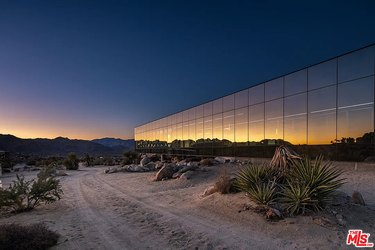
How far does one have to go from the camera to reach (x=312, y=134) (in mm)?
18562

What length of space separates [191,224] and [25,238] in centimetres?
402

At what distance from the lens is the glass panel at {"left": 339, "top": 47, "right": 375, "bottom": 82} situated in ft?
50.5

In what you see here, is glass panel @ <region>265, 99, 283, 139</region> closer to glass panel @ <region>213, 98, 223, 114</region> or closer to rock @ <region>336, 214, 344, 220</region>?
glass panel @ <region>213, 98, 223, 114</region>

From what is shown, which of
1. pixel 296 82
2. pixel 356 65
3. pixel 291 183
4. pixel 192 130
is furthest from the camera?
pixel 192 130

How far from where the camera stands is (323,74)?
18.0 metres

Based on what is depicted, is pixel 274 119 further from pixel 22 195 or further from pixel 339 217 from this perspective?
pixel 22 195

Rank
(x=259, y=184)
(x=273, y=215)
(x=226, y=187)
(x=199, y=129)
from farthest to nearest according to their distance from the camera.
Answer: (x=199, y=129), (x=226, y=187), (x=259, y=184), (x=273, y=215)

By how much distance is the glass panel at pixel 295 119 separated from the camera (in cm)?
1936

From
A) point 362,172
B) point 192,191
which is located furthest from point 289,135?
point 192,191

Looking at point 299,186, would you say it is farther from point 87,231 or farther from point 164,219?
point 87,231

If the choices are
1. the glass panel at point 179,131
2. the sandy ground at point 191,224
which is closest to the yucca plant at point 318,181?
the sandy ground at point 191,224

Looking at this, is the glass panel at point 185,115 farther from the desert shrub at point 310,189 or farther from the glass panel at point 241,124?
the desert shrub at point 310,189
